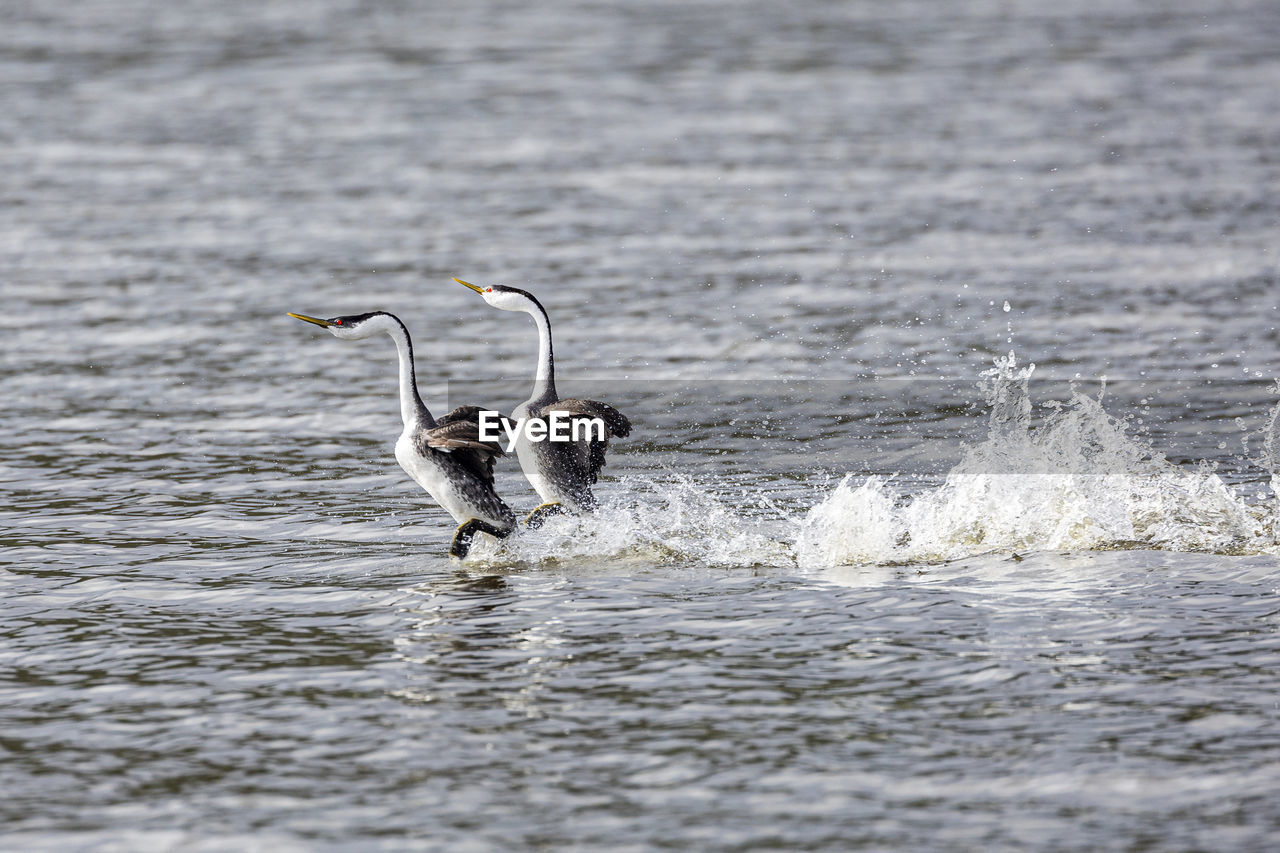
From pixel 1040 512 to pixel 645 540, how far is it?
2824mm

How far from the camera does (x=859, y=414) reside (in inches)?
626

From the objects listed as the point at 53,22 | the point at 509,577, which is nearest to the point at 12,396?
the point at 509,577

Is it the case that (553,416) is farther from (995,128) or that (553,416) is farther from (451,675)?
(995,128)

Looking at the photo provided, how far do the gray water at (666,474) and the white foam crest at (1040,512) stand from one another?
45mm

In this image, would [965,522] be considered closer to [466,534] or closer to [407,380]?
[466,534]

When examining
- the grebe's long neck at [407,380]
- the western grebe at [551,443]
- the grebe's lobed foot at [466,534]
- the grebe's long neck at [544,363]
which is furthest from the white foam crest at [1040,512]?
the grebe's long neck at [407,380]

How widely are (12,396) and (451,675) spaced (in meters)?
9.78

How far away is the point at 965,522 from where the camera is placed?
471 inches

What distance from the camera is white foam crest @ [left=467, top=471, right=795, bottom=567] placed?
38.4 ft

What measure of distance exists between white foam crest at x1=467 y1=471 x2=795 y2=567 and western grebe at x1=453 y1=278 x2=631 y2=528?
165 millimetres

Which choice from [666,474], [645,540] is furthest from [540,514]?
[666,474]

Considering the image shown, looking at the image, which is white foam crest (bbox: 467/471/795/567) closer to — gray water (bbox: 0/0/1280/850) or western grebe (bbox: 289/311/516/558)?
gray water (bbox: 0/0/1280/850)

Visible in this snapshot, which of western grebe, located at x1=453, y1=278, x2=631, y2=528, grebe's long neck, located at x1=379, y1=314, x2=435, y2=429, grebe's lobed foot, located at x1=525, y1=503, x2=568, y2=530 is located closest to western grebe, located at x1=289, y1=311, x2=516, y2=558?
grebe's long neck, located at x1=379, y1=314, x2=435, y2=429

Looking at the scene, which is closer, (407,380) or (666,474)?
(407,380)
